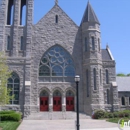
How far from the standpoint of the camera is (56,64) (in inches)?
1235

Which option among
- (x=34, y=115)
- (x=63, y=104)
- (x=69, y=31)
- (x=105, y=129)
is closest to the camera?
(x=105, y=129)

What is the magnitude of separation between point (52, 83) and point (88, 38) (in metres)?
8.76

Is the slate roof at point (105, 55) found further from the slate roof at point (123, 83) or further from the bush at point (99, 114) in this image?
the bush at point (99, 114)

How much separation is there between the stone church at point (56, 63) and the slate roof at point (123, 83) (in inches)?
180

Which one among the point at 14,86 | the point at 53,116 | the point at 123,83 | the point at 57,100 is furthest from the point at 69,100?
the point at 123,83

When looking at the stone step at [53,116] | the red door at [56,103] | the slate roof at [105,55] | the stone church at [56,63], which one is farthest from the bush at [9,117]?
the slate roof at [105,55]

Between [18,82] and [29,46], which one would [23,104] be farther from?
[29,46]

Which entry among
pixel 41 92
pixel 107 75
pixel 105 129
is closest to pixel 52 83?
pixel 41 92

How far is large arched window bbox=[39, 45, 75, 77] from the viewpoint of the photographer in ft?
102

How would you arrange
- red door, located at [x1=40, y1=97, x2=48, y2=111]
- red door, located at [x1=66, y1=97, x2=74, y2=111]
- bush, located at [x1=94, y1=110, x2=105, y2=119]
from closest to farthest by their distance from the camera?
bush, located at [x1=94, y1=110, x2=105, y2=119]
red door, located at [x1=40, y1=97, x2=48, y2=111]
red door, located at [x1=66, y1=97, x2=74, y2=111]

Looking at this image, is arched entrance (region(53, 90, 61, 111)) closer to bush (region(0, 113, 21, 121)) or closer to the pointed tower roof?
bush (region(0, 113, 21, 121))

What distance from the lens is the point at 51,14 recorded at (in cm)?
3281

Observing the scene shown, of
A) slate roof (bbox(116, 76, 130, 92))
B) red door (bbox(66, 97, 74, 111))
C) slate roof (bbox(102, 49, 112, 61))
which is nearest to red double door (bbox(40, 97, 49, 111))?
red door (bbox(66, 97, 74, 111))

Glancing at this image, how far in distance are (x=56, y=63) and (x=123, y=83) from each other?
1306 cm
